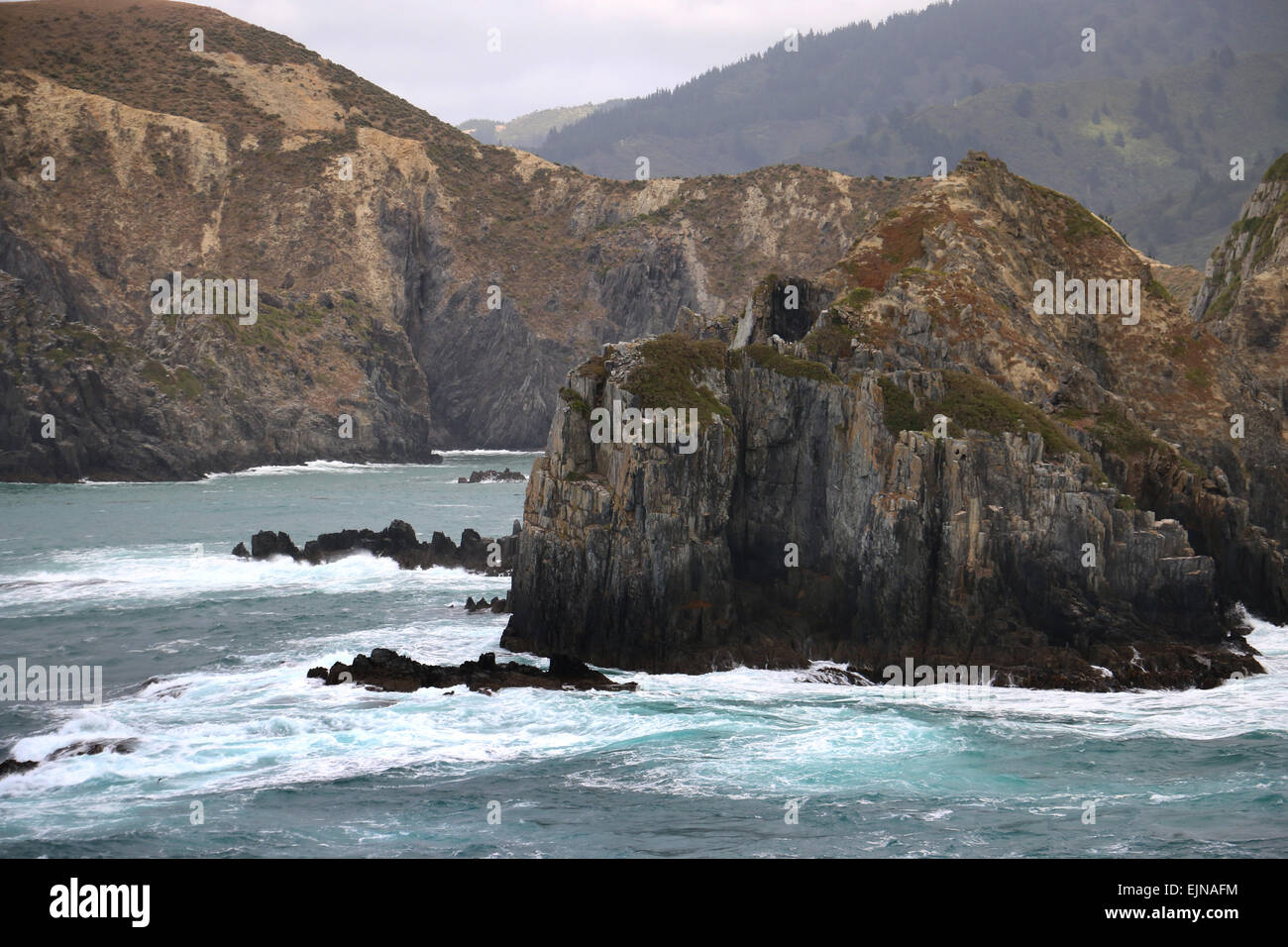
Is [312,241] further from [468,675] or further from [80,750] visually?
[80,750]

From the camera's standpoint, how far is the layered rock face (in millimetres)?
37438

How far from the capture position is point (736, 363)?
142ft

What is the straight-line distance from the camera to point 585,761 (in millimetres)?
28938

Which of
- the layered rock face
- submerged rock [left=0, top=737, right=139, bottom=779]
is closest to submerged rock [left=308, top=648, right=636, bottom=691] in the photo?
the layered rock face

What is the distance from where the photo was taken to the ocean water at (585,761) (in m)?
23.6

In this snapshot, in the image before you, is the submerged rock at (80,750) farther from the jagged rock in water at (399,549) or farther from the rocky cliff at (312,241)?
the rocky cliff at (312,241)

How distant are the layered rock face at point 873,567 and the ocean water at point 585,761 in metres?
1.51

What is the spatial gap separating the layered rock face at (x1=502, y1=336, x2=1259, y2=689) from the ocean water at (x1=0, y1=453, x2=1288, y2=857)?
1507 millimetres

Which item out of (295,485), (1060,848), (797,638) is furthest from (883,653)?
(295,485)

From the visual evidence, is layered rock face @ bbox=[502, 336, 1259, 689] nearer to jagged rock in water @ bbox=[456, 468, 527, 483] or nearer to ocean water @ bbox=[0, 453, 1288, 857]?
ocean water @ bbox=[0, 453, 1288, 857]

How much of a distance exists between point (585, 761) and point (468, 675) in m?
7.84

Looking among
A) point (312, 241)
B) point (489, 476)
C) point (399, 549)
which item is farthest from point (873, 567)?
point (312, 241)

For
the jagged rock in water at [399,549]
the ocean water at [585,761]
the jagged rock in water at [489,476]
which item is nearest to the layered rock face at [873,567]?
the ocean water at [585,761]
